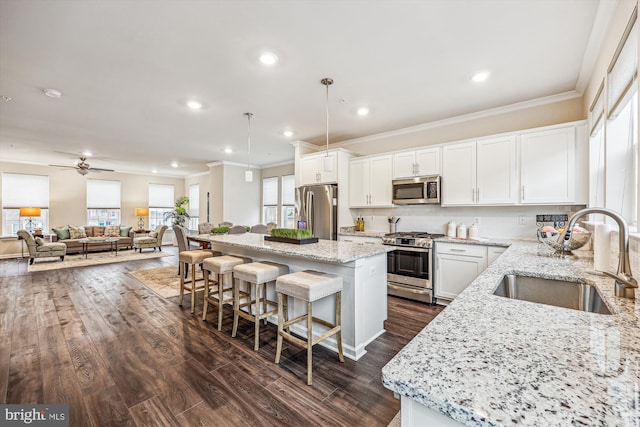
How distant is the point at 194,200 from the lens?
10312 mm

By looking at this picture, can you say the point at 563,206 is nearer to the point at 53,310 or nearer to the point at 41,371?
the point at 41,371

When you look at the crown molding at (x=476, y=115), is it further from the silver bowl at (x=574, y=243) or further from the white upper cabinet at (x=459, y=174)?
the silver bowl at (x=574, y=243)

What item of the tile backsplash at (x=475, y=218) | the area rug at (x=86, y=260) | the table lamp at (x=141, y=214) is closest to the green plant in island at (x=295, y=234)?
the tile backsplash at (x=475, y=218)

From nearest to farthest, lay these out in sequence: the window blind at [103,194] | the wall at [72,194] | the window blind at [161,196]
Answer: the wall at [72,194]
the window blind at [103,194]
the window blind at [161,196]

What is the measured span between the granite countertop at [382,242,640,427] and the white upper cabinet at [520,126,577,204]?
256 cm

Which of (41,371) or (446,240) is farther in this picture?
(446,240)

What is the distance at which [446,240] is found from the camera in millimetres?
3598

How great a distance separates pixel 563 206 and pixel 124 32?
192 inches

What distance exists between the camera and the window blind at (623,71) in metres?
1.60

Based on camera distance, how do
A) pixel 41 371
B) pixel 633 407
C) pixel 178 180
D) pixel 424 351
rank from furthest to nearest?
1. pixel 178 180
2. pixel 41 371
3. pixel 424 351
4. pixel 633 407

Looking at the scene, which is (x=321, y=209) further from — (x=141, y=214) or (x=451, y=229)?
(x=141, y=214)

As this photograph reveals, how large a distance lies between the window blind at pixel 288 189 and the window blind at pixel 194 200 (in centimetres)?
406

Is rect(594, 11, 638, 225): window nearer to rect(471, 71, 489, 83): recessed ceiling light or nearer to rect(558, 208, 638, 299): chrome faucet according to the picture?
rect(558, 208, 638, 299): chrome faucet

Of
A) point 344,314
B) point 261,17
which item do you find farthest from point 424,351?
point 261,17
